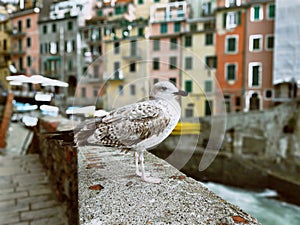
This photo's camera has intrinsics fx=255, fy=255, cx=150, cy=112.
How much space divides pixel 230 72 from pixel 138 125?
526 cm

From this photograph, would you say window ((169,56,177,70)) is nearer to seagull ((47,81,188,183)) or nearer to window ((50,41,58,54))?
seagull ((47,81,188,183))

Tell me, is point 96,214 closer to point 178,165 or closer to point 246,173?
point 178,165

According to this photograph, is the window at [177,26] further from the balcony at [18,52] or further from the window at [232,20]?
the balcony at [18,52]

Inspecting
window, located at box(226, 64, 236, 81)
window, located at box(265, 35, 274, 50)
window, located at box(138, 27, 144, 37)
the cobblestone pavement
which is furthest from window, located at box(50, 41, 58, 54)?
window, located at box(265, 35, 274, 50)

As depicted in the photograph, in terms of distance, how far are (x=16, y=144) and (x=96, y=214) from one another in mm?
2369

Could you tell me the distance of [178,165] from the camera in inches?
27.1

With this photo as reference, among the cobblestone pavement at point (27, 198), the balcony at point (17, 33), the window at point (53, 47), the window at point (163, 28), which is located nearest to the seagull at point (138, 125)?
the cobblestone pavement at point (27, 198)

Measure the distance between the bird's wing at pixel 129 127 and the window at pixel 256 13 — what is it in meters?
5.42

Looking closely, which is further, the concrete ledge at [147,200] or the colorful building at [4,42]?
the colorful building at [4,42]

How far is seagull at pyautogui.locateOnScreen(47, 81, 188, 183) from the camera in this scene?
1.65 ft

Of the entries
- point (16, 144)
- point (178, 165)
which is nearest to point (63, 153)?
point (178, 165)

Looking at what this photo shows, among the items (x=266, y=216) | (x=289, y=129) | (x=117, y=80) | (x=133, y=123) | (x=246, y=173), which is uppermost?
(x=117, y=80)

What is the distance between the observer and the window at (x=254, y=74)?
5.27 meters

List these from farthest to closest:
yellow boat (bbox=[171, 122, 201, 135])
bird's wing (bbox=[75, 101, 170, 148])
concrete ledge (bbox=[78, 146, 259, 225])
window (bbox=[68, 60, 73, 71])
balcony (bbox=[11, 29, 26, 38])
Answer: window (bbox=[68, 60, 73, 71]) → balcony (bbox=[11, 29, 26, 38]) → yellow boat (bbox=[171, 122, 201, 135]) → bird's wing (bbox=[75, 101, 170, 148]) → concrete ledge (bbox=[78, 146, 259, 225])
